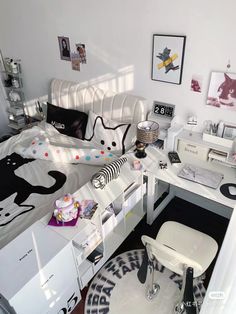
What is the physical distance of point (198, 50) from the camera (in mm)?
2068

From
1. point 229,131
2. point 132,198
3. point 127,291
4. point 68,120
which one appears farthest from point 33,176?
point 229,131

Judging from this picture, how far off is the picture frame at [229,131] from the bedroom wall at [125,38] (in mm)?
57

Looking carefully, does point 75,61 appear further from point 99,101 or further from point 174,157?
point 174,157

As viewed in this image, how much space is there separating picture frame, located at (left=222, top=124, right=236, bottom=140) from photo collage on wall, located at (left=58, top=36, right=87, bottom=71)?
63.6 inches

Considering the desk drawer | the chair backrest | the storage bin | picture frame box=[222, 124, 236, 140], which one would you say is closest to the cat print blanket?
the storage bin

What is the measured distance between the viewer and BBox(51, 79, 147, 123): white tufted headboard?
2574 mm

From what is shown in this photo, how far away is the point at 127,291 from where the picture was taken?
208cm

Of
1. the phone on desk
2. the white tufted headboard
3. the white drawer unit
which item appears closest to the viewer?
the white drawer unit

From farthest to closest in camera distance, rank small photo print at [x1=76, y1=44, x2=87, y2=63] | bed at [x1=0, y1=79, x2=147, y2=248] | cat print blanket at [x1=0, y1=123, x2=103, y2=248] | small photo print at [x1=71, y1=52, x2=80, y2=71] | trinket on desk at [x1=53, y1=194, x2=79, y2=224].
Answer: small photo print at [x1=71, y1=52, x2=80, y2=71], small photo print at [x1=76, y1=44, x2=87, y2=63], bed at [x1=0, y1=79, x2=147, y2=248], cat print blanket at [x1=0, y1=123, x2=103, y2=248], trinket on desk at [x1=53, y1=194, x2=79, y2=224]

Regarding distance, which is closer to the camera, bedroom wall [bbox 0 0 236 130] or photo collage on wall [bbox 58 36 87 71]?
bedroom wall [bbox 0 0 236 130]

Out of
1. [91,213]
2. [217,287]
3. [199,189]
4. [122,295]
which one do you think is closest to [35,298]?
[91,213]

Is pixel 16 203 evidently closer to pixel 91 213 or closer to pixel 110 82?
pixel 91 213

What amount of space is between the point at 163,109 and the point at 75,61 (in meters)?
1.16

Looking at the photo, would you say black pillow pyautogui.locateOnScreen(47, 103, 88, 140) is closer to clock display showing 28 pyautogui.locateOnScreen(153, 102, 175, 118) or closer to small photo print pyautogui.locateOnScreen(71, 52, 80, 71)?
small photo print pyautogui.locateOnScreen(71, 52, 80, 71)
